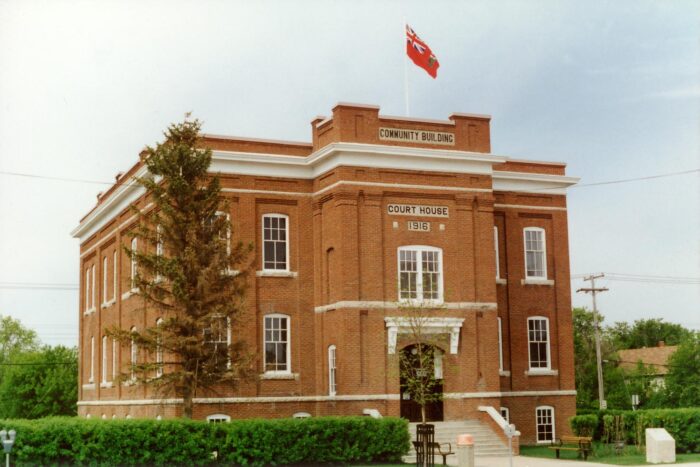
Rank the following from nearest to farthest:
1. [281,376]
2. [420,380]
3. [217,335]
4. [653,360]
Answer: [217,335] → [420,380] → [281,376] → [653,360]

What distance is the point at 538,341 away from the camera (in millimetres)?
43031

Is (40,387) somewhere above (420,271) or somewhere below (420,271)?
below

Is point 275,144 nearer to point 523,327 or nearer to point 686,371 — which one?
point 523,327

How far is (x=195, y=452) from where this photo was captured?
28547 mm

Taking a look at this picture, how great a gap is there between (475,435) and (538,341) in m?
8.41

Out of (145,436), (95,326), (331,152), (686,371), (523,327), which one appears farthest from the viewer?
(686,371)

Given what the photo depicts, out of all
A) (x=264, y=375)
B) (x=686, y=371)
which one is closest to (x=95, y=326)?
(x=264, y=375)

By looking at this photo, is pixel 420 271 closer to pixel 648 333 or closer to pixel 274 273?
pixel 274 273

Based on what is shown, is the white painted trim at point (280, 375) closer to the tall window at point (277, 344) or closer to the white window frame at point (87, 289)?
the tall window at point (277, 344)

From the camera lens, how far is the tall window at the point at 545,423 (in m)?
42.2

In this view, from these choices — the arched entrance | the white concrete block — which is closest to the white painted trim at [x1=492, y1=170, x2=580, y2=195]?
the arched entrance

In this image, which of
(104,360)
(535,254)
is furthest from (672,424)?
(104,360)

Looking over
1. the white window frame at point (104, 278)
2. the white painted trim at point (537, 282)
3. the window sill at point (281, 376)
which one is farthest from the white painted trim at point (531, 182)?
the white window frame at point (104, 278)

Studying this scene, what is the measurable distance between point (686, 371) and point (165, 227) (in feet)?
164
